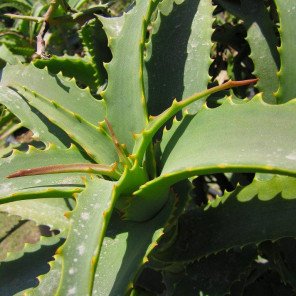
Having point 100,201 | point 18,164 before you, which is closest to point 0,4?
point 18,164

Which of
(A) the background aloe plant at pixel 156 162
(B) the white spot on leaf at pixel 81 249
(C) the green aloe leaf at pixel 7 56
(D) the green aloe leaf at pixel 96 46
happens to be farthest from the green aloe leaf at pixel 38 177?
(C) the green aloe leaf at pixel 7 56

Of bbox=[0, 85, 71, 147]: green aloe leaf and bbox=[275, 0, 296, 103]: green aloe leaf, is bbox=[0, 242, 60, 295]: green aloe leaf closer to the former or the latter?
bbox=[0, 85, 71, 147]: green aloe leaf

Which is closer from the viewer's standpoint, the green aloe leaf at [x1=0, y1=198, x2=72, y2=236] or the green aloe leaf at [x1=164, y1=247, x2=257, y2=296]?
the green aloe leaf at [x1=164, y1=247, x2=257, y2=296]

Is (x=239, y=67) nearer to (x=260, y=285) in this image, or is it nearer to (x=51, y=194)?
(x=260, y=285)

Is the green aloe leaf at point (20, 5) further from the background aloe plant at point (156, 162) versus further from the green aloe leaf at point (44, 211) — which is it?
the green aloe leaf at point (44, 211)

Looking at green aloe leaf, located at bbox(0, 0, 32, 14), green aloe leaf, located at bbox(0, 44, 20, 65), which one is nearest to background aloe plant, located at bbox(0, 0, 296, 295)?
green aloe leaf, located at bbox(0, 44, 20, 65)

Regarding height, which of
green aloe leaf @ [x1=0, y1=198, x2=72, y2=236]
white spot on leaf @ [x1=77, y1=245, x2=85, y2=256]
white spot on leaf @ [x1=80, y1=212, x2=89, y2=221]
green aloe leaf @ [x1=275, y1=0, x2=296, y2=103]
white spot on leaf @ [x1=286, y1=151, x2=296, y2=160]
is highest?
white spot on leaf @ [x1=80, y1=212, x2=89, y2=221]

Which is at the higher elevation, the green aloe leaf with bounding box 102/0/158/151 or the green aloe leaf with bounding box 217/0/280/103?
the green aloe leaf with bounding box 102/0/158/151

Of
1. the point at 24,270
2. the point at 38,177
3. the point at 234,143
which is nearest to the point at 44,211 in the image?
the point at 24,270
